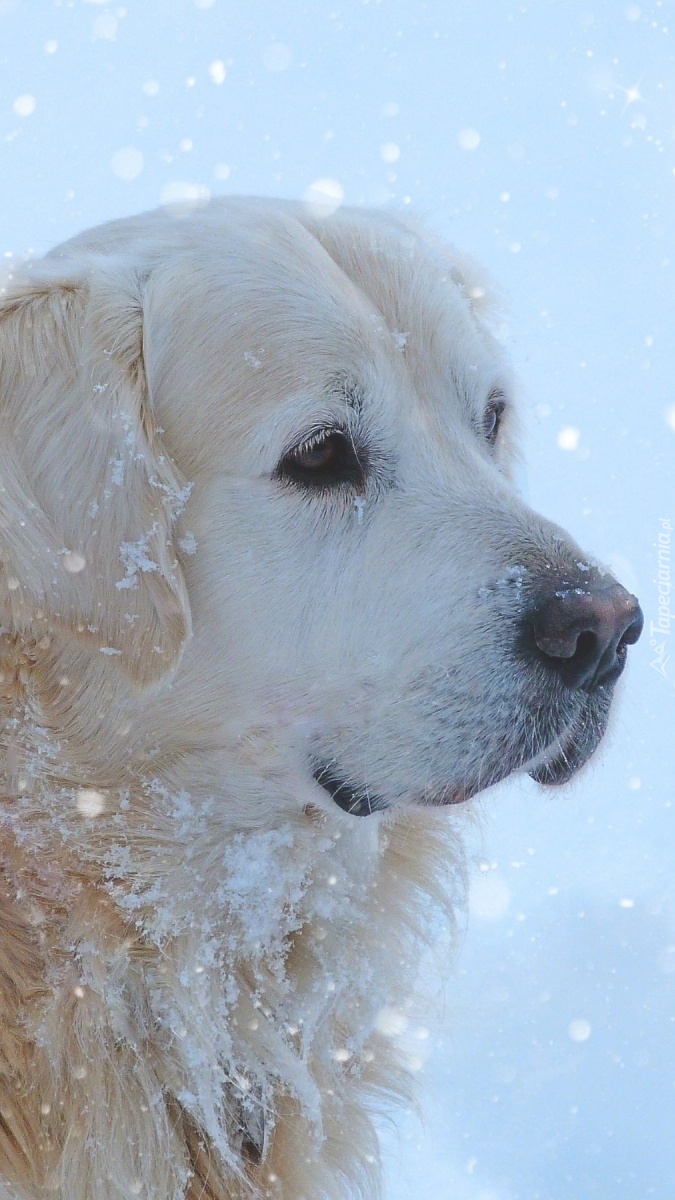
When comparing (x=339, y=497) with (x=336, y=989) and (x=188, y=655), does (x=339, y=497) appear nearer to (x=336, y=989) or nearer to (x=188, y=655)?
(x=188, y=655)

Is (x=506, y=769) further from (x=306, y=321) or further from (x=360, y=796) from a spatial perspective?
(x=306, y=321)

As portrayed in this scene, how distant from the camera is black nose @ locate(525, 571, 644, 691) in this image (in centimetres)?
235

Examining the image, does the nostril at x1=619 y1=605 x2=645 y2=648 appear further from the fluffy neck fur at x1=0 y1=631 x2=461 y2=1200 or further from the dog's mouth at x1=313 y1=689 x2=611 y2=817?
the fluffy neck fur at x1=0 y1=631 x2=461 y2=1200

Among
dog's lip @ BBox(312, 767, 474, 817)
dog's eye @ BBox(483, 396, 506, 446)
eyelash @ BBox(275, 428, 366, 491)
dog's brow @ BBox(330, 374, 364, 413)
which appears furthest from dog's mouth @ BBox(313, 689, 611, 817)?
dog's eye @ BBox(483, 396, 506, 446)

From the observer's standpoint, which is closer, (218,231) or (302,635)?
(302,635)

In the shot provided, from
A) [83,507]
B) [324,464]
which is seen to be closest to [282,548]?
[324,464]

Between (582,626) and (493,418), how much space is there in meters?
1.09

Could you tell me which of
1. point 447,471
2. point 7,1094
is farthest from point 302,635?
point 7,1094

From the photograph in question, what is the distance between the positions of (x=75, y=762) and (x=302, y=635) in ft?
2.04

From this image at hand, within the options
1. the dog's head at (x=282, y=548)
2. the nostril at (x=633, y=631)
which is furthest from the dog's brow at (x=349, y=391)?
the nostril at (x=633, y=631)

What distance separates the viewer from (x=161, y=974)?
2.55m

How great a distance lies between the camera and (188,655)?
8.53ft

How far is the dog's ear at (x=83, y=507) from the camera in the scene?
95.0 inches

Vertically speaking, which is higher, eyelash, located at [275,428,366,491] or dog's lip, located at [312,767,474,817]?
eyelash, located at [275,428,366,491]
